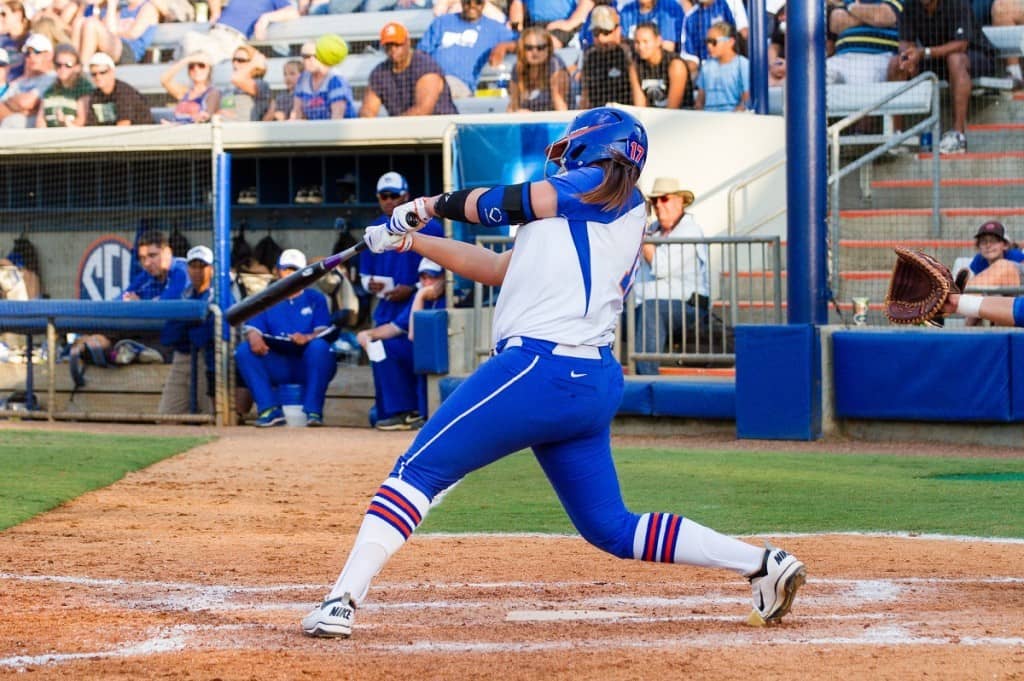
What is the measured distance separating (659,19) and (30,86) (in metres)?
7.08

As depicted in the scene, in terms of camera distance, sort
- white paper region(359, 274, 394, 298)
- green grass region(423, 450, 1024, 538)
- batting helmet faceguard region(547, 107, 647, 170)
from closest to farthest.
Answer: batting helmet faceguard region(547, 107, 647, 170), green grass region(423, 450, 1024, 538), white paper region(359, 274, 394, 298)

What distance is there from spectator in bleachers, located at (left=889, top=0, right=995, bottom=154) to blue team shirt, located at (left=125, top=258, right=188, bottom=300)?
685cm

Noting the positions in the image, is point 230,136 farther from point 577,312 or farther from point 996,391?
point 577,312

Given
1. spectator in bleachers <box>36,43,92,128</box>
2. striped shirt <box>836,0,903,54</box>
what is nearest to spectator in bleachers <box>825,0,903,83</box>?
striped shirt <box>836,0,903,54</box>

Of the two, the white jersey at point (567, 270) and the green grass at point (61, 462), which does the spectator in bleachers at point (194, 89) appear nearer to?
the green grass at point (61, 462)

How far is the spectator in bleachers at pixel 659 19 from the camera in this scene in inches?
536

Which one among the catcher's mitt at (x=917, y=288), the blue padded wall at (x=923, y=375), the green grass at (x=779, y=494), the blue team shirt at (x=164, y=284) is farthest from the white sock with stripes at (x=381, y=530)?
the blue team shirt at (x=164, y=284)

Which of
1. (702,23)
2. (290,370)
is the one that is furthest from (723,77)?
(290,370)

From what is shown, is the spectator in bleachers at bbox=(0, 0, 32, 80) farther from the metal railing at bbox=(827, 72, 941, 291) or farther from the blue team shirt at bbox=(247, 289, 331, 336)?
the metal railing at bbox=(827, 72, 941, 291)

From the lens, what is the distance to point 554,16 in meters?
14.7

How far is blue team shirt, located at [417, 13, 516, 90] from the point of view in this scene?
576 inches

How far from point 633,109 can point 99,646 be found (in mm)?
9585

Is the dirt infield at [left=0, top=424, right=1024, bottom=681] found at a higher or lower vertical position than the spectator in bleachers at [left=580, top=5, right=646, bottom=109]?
lower

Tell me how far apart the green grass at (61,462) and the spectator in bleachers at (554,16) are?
5663mm
